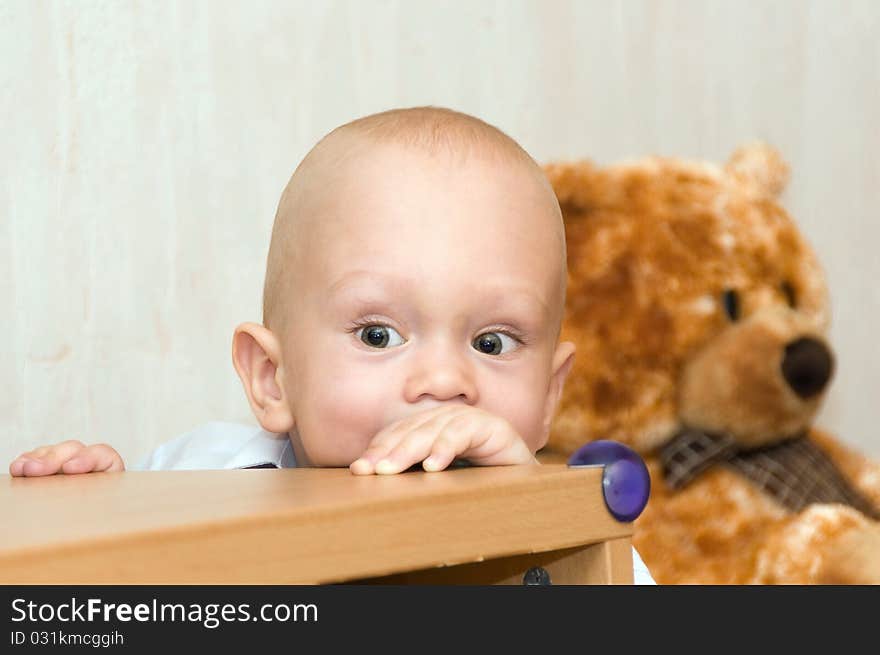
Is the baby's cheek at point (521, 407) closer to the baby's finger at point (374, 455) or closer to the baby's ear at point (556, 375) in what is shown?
the baby's ear at point (556, 375)

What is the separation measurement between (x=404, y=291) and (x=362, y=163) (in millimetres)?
121

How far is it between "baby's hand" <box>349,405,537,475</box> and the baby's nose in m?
0.10

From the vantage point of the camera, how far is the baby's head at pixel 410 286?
0.85 m

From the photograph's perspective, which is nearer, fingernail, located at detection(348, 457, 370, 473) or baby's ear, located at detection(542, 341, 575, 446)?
fingernail, located at detection(348, 457, 370, 473)

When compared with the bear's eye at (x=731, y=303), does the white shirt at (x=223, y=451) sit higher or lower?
lower

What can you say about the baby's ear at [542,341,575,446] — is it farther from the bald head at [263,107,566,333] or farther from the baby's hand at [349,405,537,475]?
the baby's hand at [349,405,537,475]

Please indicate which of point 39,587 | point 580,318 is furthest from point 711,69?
point 39,587

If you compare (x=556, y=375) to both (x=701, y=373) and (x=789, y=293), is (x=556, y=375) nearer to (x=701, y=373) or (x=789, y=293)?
(x=701, y=373)

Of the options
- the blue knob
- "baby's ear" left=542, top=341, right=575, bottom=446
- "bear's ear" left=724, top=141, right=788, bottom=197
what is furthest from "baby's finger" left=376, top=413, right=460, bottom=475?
"bear's ear" left=724, top=141, right=788, bottom=197

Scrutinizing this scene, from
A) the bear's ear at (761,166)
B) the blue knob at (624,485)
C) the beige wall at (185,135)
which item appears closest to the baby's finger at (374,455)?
the blue knob at (624,485)

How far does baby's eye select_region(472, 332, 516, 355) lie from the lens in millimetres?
878

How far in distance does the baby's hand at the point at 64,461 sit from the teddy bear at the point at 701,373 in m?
0.72

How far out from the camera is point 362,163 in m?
0.91

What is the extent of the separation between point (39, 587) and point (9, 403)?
39.2 inches
